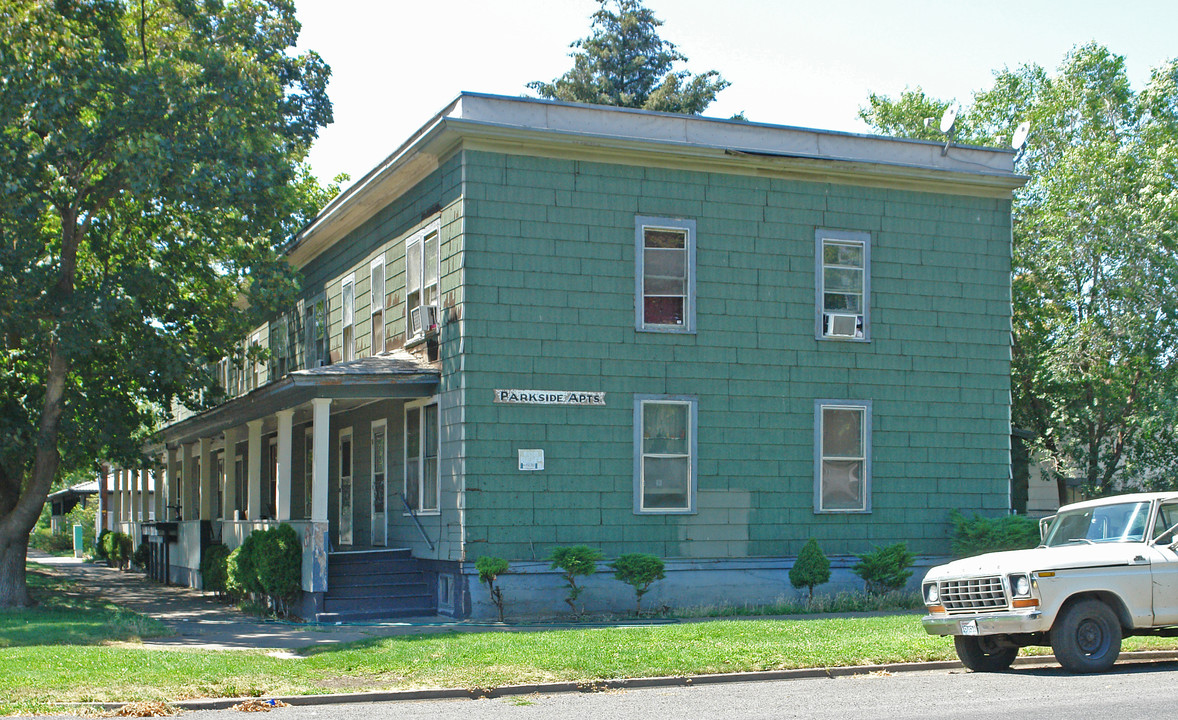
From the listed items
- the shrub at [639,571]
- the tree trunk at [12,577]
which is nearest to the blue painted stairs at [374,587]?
the shrub at [639,571]

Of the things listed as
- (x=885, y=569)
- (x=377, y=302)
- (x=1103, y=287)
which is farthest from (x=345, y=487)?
(x=1103, y=287)

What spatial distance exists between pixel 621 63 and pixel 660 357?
34.2m

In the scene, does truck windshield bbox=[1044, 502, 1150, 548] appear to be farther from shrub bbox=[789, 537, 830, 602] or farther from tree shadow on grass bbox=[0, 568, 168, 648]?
tree shadow on grass bbox=[0, 568, 168, 648]

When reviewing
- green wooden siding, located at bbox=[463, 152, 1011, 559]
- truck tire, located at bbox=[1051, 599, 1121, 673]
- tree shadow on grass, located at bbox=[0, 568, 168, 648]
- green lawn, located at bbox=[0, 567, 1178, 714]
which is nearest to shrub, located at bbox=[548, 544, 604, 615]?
green wooden siding, located at bbox=[463, 152, 1011, 559]

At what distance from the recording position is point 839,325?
67.8 ft

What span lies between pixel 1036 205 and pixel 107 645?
28.6 metres

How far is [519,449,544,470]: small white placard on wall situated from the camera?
1855 cm

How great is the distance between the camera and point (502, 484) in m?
18.5

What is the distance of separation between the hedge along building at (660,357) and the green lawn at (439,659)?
3.53 m

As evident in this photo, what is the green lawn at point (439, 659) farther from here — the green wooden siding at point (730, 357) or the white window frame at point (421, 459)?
the white window frame at point (421, 459)

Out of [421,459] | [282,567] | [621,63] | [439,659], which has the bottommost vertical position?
[439,659]

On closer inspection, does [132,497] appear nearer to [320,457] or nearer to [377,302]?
[377,302]

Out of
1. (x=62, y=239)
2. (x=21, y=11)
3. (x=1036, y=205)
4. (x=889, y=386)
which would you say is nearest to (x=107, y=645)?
(x=62, y=239)

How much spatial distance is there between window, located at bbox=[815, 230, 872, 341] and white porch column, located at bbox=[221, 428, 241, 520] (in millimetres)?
12891
